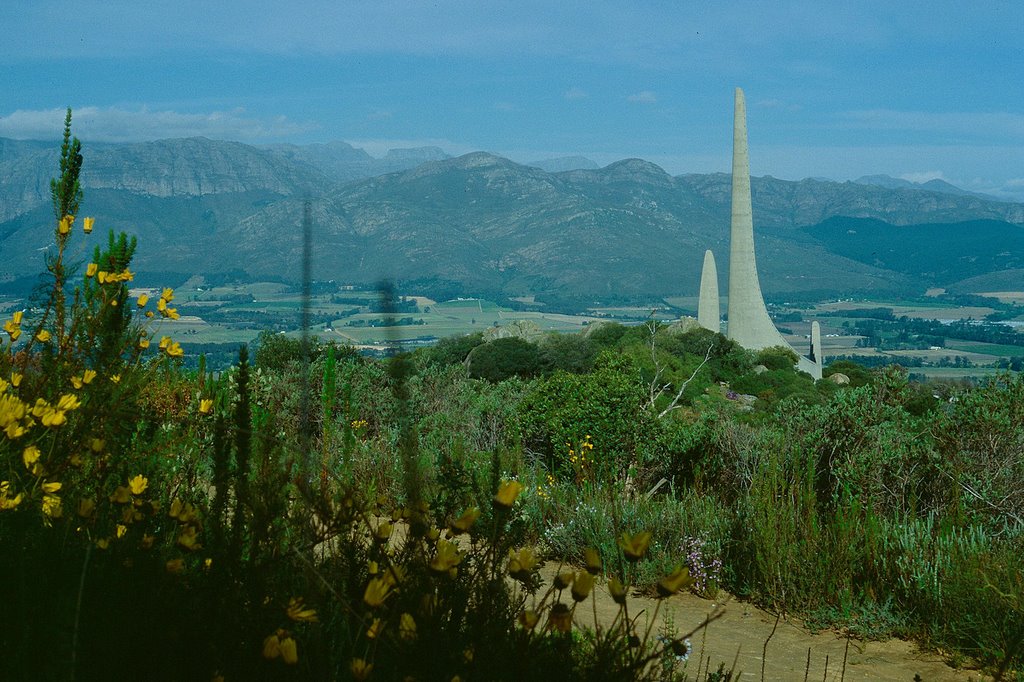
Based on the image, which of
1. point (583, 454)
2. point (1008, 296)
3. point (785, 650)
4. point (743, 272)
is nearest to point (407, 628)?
point (785, 650)

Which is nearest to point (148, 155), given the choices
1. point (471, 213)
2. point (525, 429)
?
point (471, 213)

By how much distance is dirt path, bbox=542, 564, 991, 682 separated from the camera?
3.57 meters

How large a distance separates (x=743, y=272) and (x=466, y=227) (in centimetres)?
7371

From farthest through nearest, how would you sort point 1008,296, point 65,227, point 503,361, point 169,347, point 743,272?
point 1008,296
point 743,272
point 503,361
point 169,347
point 65,227

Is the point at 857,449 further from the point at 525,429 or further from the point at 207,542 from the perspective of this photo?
the point at 207,542

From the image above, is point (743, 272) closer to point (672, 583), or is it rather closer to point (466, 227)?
point (672, 583)

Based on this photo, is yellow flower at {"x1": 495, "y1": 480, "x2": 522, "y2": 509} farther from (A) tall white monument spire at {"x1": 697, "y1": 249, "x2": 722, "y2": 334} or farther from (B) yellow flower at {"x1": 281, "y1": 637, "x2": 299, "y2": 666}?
(A) tall white monument spire at {"x1": 697, "y1": 249, "x2": 722, "y2": 334}

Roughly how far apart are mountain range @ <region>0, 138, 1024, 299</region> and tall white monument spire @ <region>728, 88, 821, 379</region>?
801 centimetres

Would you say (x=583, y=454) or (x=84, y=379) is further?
(x=583, y=454)

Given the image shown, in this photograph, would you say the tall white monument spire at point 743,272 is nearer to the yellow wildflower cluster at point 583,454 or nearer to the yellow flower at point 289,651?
the yellow wildflower cluster at point 583,454

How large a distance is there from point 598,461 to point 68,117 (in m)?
4.28

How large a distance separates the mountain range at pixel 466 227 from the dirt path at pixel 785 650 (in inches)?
86.5

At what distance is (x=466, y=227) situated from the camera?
97125 mm

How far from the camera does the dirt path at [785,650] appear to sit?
3.57 meters
